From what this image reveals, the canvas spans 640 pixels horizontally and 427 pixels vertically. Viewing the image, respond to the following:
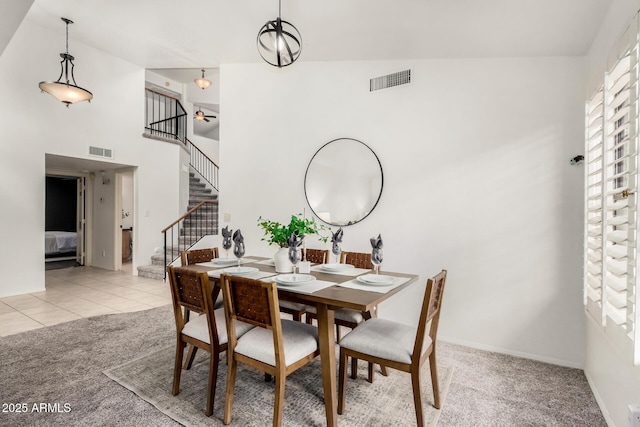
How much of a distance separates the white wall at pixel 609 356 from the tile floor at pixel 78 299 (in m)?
4.47

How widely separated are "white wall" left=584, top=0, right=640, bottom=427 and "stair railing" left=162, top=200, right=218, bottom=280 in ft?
20.1

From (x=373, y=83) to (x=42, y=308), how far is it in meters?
4.88

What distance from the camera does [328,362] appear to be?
5.71 ft

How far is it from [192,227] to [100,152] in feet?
7.93

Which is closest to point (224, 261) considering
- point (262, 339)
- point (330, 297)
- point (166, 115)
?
point (262, 339)

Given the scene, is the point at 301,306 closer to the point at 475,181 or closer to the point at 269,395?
the point at 269,395

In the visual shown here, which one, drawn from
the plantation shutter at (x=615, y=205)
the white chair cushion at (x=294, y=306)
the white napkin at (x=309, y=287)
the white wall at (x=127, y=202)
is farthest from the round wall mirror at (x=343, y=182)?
the white wall at (x=127, y=202)

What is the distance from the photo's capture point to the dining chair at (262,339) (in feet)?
5.41

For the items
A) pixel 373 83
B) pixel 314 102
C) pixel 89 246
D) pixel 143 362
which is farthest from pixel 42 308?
pixel 373 83

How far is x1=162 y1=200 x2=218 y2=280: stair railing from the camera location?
6.46 metres

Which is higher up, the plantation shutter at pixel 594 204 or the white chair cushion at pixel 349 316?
the plantation shutter at pixel 594 204

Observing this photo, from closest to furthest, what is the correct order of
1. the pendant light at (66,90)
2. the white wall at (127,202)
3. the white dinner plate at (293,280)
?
1. the white dinner plate at (293,280)
2. the pendant light at (66,90)
3. the white wall at (127,202)

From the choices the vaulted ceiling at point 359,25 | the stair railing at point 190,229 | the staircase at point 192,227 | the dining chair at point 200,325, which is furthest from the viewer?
the stair railing at point 190,229

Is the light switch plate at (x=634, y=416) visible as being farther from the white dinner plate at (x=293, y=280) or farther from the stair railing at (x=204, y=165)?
the stair railing at (x=204, y=165)
